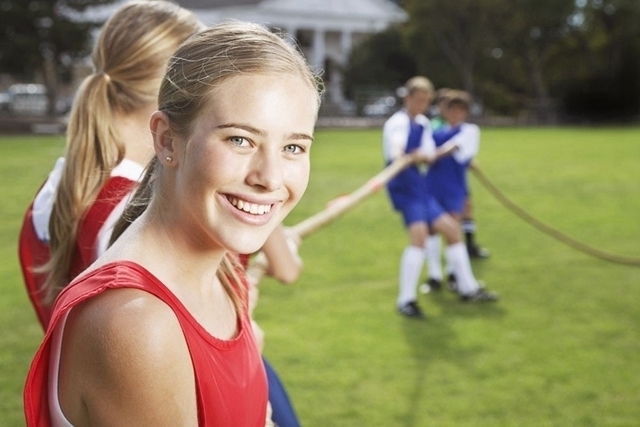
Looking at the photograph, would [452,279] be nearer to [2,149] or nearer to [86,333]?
[86,333]

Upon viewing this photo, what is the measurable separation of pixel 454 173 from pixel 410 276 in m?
2.08

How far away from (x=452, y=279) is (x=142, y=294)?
744 cm

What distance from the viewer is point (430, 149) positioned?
28.5ft

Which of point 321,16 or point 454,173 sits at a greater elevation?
point 454,173

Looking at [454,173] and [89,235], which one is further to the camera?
[454,173]

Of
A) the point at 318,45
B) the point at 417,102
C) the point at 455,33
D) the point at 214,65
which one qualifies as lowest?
the point at 318,45

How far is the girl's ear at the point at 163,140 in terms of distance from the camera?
169 cm

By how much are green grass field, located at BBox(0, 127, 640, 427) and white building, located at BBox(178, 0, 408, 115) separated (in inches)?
2516

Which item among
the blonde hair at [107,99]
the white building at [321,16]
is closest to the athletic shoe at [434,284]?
the blonde hair at [107,99]

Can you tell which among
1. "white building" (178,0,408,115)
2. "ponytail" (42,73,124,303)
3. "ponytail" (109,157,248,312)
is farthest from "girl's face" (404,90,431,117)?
"white building" (178,0,408,115)

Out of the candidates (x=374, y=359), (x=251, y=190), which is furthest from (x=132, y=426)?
(x=374, y=359)

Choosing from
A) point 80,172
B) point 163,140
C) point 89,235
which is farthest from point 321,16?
point 163,140

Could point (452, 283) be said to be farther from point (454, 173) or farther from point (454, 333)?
point (454, 333)

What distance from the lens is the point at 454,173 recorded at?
31.2 ft
